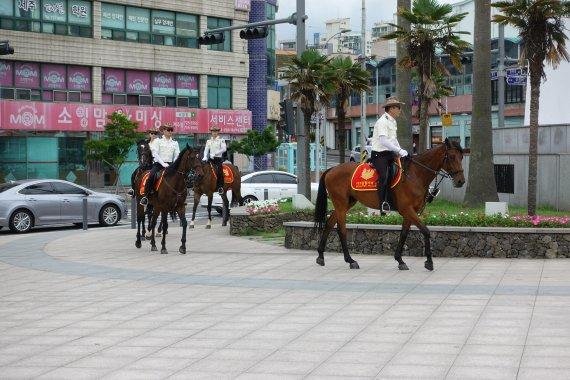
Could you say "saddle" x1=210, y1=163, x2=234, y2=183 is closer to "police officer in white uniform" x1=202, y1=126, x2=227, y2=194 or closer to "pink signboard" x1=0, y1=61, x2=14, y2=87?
"police officer in white uniform" x1=202, y1=126, x2=227, y2=194

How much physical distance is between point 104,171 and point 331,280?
41736mm

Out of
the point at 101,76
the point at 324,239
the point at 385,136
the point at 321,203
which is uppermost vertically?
the point at 101,76

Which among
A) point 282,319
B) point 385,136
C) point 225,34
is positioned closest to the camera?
point 282,319

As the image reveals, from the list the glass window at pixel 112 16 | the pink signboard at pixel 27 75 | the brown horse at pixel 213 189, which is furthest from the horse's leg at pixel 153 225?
the glass window at pixel 112 16

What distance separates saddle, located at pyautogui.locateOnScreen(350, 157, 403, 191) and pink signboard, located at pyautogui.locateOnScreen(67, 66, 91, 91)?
39690 mm

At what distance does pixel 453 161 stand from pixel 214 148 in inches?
422

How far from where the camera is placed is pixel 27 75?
50.9 m

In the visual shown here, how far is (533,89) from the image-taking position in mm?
21688

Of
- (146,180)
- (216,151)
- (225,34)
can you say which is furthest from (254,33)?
(225,34)

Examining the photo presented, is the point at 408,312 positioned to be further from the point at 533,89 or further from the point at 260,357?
the point at 533,89

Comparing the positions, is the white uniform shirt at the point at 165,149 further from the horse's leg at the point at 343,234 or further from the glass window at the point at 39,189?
the glass window at the point at 39,189

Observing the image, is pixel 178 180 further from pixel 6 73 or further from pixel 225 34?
pixel 225 34

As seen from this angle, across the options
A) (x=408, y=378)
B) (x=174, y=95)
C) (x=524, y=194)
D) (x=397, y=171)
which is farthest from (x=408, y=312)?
(x=174, y=95)

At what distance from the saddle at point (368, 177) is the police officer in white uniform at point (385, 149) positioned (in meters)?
0.12
